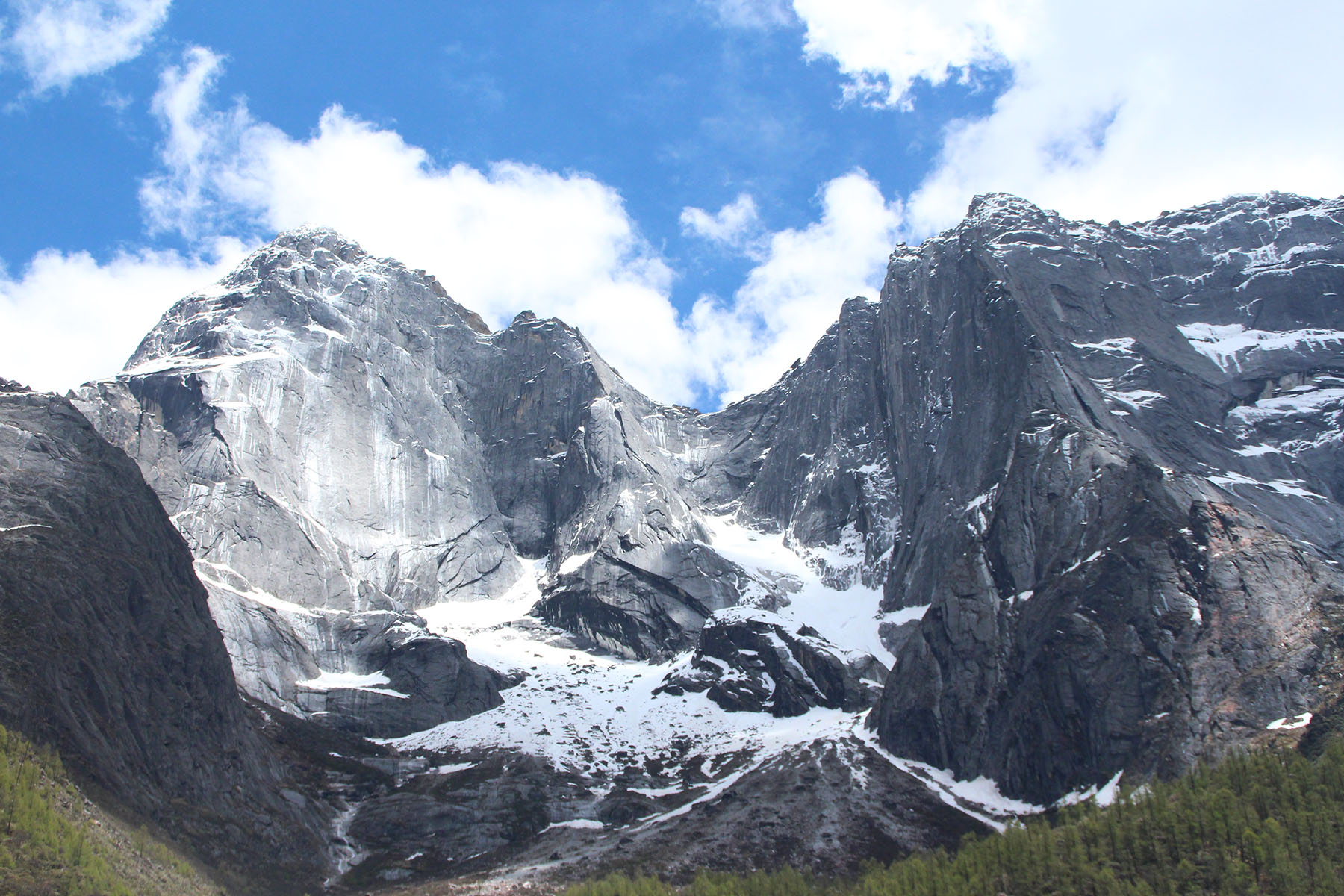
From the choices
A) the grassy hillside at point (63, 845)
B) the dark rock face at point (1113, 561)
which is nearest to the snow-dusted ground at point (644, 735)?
the dark rock face at point (1113, 561)

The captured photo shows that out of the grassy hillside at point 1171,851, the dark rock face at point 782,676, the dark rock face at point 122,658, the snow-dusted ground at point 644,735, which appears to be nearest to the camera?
the grassy hillside at point 1171,851

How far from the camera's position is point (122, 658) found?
112750 mm

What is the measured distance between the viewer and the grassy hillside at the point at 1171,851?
84375mm

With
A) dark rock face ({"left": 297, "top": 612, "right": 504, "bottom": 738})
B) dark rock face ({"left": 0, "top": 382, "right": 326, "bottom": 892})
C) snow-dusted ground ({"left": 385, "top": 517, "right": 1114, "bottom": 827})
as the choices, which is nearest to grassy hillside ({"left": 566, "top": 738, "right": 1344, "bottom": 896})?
snow-dusted ground ({"left": 385, "top": 517, "right": 1114, "bottom": 827})

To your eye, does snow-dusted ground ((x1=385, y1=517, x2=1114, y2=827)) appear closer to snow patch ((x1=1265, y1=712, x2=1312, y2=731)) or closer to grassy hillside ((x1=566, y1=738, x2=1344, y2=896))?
snow patch ((x1=1265, y1=712, x2=1312, y2=731))

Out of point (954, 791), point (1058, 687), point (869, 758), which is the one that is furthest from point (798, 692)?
point (1058, 687)

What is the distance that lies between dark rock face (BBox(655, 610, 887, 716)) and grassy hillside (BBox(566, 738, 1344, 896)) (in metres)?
73.3

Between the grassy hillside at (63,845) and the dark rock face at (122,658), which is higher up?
the dark rock face at (122,658)

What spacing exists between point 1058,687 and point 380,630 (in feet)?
363

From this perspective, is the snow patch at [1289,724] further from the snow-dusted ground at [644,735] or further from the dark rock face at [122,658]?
the dark rock face at [122,658]

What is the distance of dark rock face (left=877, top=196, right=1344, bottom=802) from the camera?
125m

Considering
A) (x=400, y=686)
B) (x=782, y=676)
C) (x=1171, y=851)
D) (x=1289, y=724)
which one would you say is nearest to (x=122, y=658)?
(x=400, y=686)

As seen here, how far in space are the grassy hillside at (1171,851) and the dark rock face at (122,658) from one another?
3841 centimetres

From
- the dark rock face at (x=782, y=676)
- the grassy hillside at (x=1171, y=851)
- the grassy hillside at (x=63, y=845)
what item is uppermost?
the dark rock face at (x=782, y=676)
